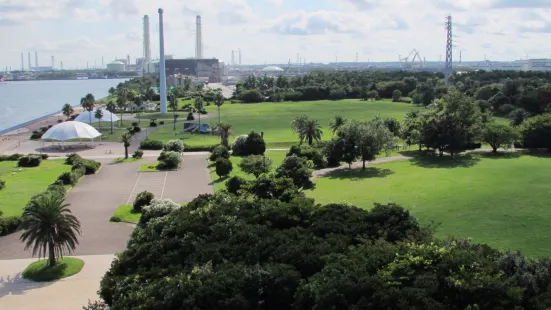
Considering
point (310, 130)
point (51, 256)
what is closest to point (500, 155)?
point (310, 130)

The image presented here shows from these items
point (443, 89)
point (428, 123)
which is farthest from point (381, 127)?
point (443, 89)

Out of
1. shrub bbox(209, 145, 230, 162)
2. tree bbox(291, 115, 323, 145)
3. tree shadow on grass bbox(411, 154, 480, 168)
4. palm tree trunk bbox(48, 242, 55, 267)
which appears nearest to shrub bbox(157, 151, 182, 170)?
shrub bbox(209, 145, 230, 162)

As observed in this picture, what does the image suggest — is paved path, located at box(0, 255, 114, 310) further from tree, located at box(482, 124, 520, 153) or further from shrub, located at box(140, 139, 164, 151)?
tree, located at box(482, 124, 520, 153)

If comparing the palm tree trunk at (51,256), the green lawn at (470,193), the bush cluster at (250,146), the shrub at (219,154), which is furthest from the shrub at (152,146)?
the palm tree trunk at (51,256)

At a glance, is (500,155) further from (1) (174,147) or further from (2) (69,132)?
(2) (69,132)

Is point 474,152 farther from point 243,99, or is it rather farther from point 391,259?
point 243,99

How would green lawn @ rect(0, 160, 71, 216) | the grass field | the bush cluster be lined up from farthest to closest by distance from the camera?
the grass field
the bush cluster
green lawn @ rect(0, 160, 71, 216)

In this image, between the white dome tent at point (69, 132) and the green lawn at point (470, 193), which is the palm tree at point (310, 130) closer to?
the green lawn at point (470, 193)
